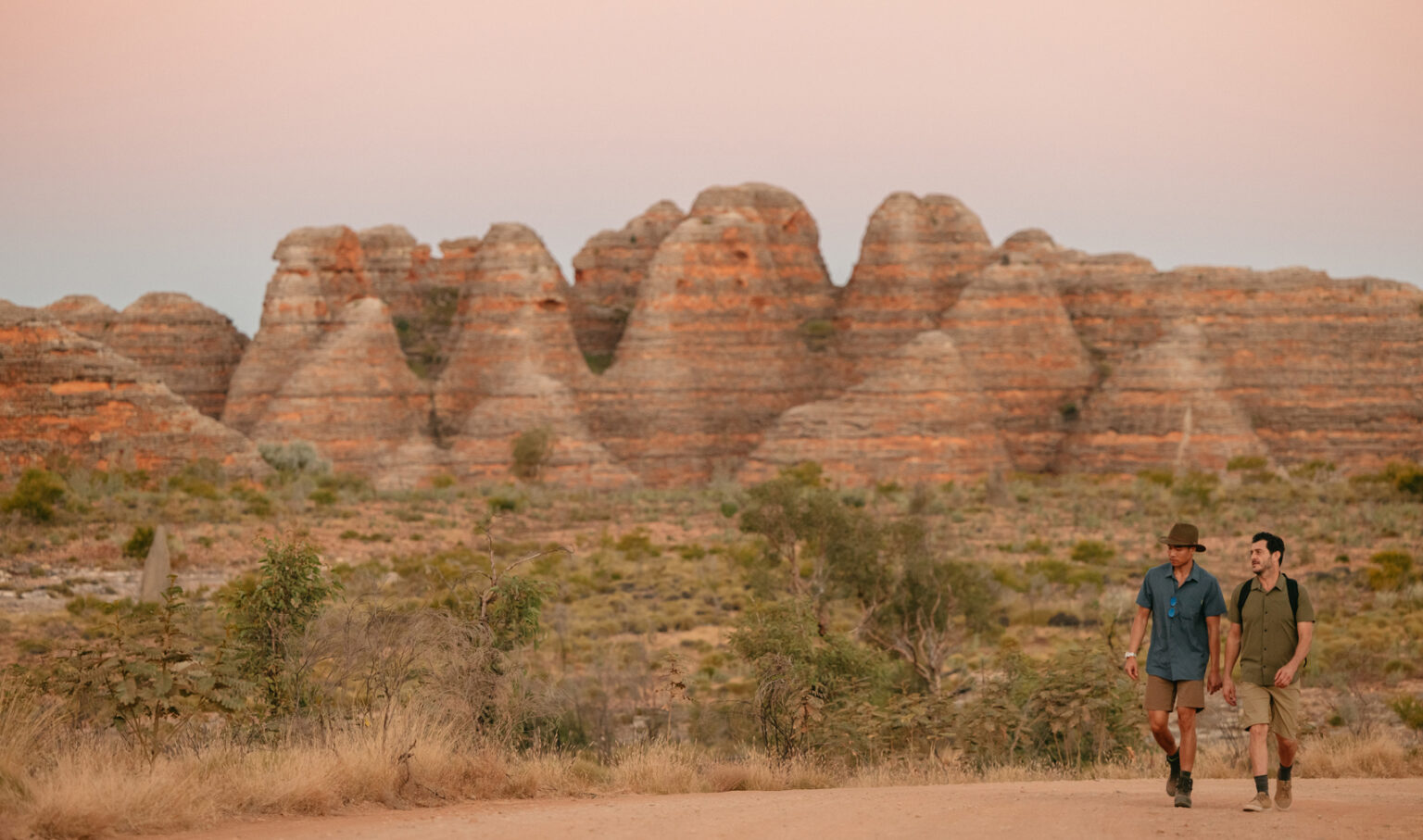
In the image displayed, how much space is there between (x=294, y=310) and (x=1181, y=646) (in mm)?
57603

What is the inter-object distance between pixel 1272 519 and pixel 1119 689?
26.8 metres

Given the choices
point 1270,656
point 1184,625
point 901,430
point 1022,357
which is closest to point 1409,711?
point 1270,656

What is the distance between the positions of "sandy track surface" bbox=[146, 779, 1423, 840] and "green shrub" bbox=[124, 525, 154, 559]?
1911 cm

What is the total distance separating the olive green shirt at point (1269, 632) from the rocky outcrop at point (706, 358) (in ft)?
165

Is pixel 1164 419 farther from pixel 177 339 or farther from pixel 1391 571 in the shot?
pixel 177 339

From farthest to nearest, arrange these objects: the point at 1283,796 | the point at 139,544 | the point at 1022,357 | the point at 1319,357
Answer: the point at 1022,357 < the point at 1319,357 < the point at 139,544 < the point at 1283,796

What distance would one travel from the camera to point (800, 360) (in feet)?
212

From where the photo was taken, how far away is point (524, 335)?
205ft

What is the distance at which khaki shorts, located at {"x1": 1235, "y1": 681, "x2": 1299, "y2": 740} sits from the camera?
32.1ft

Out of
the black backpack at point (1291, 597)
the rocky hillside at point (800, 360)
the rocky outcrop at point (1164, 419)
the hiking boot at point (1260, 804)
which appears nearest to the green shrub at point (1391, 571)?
the black backpack at point (1291, 597)

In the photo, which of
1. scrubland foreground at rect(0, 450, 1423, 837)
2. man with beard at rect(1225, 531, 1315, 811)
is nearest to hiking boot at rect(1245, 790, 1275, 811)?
man with beard at rect(1225, 531, 1315, 811)

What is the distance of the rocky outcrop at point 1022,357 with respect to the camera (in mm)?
62156

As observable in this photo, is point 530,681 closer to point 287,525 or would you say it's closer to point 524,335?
point 287,525

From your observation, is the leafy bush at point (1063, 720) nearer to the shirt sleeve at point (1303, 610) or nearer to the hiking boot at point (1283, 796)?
the hiking boot at point (1283, 796)
